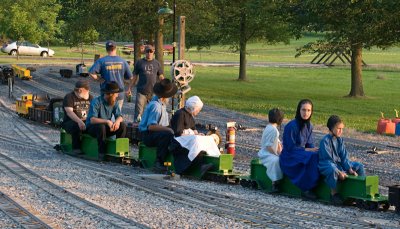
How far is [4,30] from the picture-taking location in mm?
80250

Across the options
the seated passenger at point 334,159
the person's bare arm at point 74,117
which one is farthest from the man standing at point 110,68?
the seated passenger at point 334,159

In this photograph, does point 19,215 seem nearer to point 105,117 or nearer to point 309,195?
point 309,195

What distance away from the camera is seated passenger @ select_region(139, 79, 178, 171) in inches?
659

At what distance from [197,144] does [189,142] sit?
6.2 inches

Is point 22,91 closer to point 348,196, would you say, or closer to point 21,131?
point 21,131

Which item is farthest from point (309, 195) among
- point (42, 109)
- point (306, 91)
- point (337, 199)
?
point (306, 91)

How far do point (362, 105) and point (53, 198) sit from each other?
25.6m

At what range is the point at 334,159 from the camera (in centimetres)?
1364

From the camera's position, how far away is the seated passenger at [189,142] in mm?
16031

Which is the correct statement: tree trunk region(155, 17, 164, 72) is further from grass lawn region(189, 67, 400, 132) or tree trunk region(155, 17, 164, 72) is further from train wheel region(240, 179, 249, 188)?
train wheel region(240, 179, 249, 188)

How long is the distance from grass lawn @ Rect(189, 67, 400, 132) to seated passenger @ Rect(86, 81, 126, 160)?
35.1 feet

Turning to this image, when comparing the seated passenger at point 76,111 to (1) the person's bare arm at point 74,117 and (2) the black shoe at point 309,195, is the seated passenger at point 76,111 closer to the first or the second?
(1) the person's bare arm at point 74,117

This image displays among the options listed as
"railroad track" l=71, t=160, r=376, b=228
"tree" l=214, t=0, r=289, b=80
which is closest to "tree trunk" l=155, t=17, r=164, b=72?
"tree" l=214, t=0, r=289, b=80

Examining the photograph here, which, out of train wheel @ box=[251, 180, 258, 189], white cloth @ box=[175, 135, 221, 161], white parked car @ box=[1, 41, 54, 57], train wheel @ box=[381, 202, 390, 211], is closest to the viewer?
train wheel @ box=[381, 202, 390, 211]
